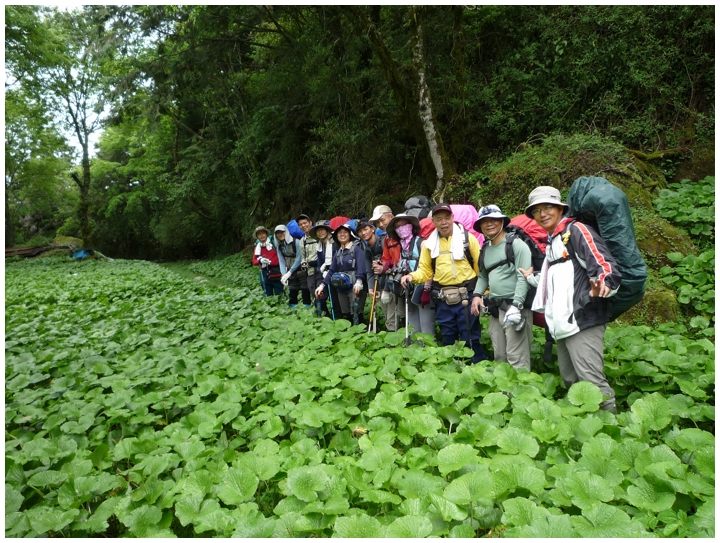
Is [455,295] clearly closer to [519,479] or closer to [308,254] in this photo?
[519,479]

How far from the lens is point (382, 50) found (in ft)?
33.9

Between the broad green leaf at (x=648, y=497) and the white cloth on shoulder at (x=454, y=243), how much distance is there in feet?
9.71

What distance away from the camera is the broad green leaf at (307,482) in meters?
2.27

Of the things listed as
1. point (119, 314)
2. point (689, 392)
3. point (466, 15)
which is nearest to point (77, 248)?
point (119, 314)

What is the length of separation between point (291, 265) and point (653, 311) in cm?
615

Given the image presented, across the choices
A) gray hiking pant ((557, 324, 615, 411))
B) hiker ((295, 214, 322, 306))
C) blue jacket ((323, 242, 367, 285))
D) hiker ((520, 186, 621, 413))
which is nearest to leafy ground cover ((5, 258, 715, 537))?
gray hiking pant ((557, 324, 615, 411))

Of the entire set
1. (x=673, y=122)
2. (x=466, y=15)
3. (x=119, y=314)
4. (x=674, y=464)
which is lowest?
(x=119, y=314)

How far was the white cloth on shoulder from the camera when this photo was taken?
15.8ft

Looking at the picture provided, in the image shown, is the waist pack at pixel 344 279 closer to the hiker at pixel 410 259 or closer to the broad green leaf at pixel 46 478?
the hiker at pixel 410 259

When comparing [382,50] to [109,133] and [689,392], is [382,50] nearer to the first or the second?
[689,392]

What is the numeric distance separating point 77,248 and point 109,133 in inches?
373

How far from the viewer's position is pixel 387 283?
6.16 meters

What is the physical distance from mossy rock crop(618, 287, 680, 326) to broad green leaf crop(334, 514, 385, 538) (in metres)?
5.48

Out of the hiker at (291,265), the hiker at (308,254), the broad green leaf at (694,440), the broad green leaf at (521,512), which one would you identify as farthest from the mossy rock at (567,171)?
the broad green leaf at (521,512)
